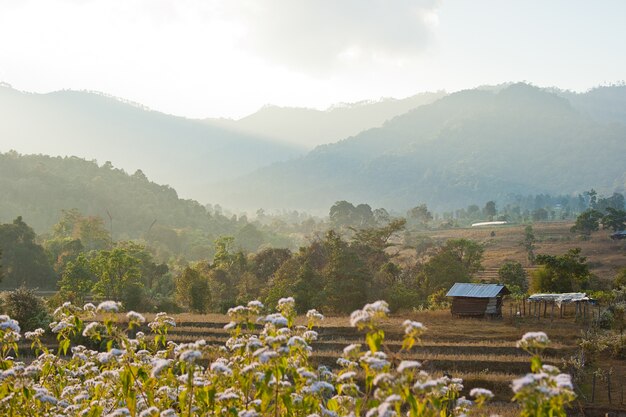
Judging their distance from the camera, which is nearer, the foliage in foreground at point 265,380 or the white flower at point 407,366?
the white flower at point 407,366

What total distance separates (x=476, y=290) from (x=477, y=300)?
0.74 m

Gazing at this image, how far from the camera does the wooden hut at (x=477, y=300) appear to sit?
140 feet

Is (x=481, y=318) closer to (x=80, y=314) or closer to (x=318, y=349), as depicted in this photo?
(x=318, y=349)

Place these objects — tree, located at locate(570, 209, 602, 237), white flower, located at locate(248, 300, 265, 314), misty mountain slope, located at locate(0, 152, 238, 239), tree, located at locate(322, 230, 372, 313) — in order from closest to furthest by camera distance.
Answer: white flower, located at locate(248, 300, 265, 314) → tree, located at locate(322, 230, 372, 313) → tree, located at locate(570, 209, 602, 237) → misty mountain slope, located at locate(0, 152, 238, 239)

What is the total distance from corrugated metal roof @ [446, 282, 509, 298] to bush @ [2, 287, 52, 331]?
27470 mm

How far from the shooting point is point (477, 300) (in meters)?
43.1

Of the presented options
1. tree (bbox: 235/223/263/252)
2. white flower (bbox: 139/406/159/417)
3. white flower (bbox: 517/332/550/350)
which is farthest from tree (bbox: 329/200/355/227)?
white flower (bbox: 517/332/550/350)

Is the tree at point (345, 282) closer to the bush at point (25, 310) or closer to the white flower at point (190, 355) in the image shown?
the bush at point (25, 310)

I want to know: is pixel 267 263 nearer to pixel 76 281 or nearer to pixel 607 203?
pixel 76 281

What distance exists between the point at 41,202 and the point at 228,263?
349ft

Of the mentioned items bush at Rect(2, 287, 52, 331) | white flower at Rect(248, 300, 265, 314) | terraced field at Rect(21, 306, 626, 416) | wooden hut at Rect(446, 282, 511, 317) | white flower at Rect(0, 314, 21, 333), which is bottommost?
terraced field at Rect(21, 306, 626, 416)

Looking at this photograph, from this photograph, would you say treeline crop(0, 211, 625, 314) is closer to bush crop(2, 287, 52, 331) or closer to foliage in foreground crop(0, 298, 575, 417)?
bush crop(2, 287, 52, 331)

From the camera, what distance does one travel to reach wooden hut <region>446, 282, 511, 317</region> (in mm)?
42812

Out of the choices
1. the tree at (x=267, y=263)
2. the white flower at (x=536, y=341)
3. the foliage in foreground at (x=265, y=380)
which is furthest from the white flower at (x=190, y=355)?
the tree at (x=267, y=263)
